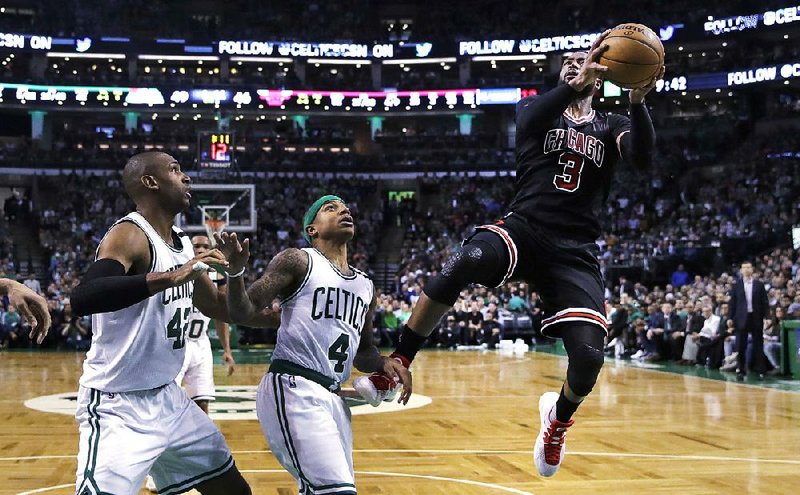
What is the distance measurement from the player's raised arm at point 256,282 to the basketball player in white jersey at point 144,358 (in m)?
0.21

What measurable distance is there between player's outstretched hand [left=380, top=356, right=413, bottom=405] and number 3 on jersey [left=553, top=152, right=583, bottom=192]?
1.35 m

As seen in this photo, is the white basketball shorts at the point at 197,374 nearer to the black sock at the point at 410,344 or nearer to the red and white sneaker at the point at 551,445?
the black sock at the point at 410,344

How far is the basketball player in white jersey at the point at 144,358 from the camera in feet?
13.3

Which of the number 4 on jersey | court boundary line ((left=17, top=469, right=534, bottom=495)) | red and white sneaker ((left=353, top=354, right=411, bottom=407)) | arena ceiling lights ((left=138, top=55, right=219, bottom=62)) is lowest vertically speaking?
court boundary line ((left=17, top=469, right=534, bottom=495))

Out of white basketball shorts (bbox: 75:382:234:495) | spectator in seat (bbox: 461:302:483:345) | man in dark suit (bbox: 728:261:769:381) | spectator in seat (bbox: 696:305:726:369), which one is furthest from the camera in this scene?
spectator in seat (bbox: 461:302:483:345)

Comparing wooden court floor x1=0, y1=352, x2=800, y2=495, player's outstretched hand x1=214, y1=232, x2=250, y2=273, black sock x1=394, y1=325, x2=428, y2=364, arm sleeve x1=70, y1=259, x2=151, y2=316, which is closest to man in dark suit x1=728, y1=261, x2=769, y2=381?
wooden court floor x1=0, y1=352, x2=800, y2=495

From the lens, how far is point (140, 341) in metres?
4.40

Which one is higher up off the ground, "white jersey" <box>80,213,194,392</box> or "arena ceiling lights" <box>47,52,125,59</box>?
"arena ceiling lights" <box>47,52,125,59</box>

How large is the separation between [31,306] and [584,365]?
275 centimetres

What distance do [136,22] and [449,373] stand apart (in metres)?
38.6

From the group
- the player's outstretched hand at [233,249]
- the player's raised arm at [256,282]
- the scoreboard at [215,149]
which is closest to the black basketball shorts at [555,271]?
the player's raised arm at [256,282]

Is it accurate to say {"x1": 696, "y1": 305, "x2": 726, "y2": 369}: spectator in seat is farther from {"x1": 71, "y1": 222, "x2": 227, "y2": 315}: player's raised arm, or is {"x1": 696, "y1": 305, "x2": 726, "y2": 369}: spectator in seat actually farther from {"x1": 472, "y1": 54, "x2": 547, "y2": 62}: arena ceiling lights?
{"x1": 472, "y1": 54, "x2": 547, "y2": 62}: arena ceiling lights

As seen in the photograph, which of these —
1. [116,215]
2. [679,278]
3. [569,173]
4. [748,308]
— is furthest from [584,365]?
[116,215]

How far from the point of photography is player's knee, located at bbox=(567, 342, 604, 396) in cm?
506
